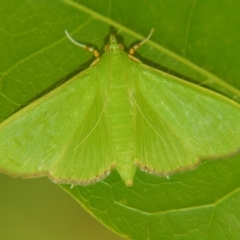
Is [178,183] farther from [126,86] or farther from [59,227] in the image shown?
[59,227]

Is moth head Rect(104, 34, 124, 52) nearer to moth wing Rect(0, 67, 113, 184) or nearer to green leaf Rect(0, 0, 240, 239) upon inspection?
green leaf Rect(0, 0, 240, 239)

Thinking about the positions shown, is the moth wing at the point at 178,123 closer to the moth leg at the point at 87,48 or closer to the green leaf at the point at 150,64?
the green leaf at the point at 150,64

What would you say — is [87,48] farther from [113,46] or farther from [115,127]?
[115,127]

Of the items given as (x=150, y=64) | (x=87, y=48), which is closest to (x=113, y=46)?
(x=87, y=48)

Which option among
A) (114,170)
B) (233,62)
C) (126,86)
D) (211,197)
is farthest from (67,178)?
(233,62)

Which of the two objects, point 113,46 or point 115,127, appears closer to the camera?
point 113,46
